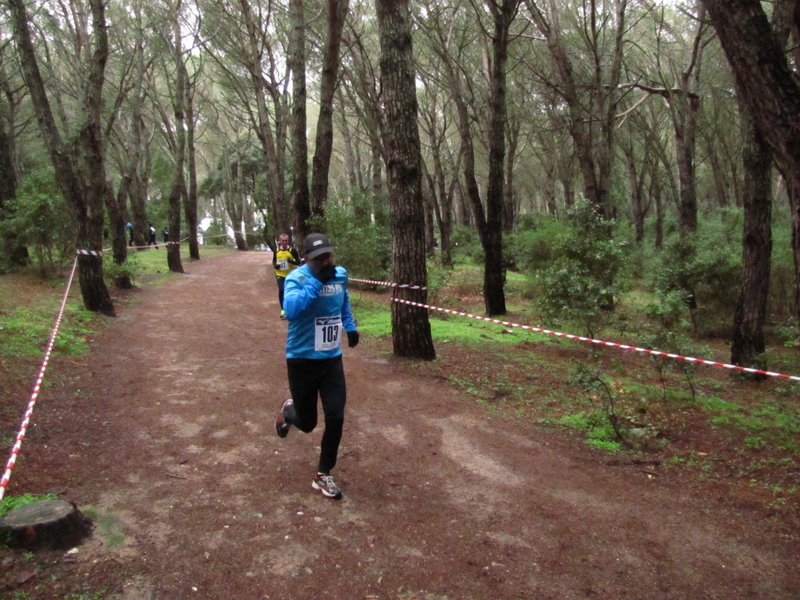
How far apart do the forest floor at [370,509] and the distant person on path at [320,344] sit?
0.48 metres

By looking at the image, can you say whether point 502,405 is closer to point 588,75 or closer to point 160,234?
point 588,75

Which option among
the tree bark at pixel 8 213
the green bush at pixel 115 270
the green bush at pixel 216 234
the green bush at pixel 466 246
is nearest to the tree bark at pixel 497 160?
the green bush at pixel 115 270

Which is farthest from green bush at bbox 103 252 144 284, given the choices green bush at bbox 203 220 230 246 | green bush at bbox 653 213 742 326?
green bush at bbox 203 220 230 246

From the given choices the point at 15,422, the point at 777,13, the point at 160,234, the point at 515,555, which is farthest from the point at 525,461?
the point at 160,234

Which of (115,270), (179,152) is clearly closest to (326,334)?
(115,270)

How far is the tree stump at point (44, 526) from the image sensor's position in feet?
11.3

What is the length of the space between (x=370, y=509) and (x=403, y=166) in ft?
17.5

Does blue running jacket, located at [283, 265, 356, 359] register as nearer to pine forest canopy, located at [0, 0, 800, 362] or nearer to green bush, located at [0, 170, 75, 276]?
pine forest canopy, located at [0, 0, 800, 362]

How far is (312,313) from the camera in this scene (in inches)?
176

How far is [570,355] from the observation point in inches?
401

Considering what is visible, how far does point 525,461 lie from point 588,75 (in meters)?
18.7

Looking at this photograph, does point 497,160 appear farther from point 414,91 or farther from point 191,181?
point 191,181

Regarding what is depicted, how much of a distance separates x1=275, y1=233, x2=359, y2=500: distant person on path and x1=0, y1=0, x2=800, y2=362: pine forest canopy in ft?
11.8

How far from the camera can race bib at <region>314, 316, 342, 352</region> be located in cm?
445
